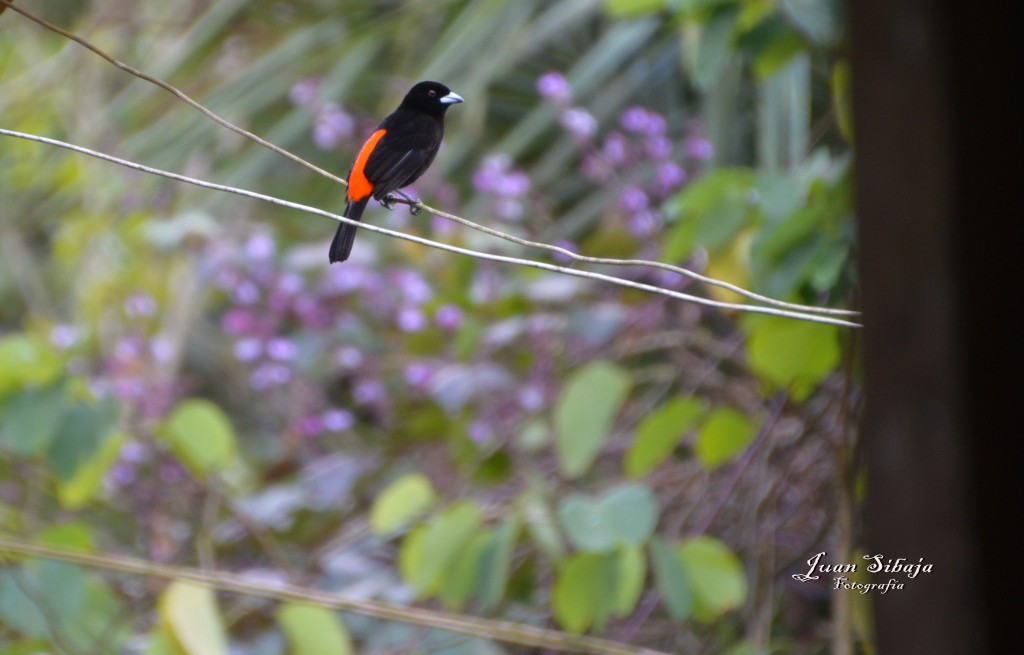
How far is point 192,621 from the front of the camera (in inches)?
81.3

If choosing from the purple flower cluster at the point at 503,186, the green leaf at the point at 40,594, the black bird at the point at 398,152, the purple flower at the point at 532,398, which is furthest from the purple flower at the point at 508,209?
the green leaf at the point at 40,594

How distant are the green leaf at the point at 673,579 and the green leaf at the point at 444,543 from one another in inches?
15.4

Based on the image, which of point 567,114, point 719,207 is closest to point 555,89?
point 567,114

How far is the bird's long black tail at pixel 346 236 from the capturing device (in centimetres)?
183

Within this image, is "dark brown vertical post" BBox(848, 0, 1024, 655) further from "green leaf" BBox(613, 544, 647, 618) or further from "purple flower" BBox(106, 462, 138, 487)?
"purple flower" BBox(106, 462, 138, 487)

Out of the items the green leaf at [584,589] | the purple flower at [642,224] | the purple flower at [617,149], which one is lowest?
the green leaf at [584,589]

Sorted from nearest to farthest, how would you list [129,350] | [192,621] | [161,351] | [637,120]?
[192,621]
[637,120]
[129,350]
[161,351]

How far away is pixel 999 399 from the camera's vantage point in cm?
55

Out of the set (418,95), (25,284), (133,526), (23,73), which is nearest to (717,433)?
(418,95)

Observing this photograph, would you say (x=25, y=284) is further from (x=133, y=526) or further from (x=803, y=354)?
(x=803, y=354)

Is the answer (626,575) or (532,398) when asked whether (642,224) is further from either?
(626,575)

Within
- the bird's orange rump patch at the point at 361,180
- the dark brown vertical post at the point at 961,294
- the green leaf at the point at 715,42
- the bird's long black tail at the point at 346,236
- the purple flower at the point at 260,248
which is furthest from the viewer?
the purple flower at the point at 260,248

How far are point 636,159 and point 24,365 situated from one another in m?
1.78

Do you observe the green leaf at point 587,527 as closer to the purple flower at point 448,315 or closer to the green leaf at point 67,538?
the green leaf at point 67,538
